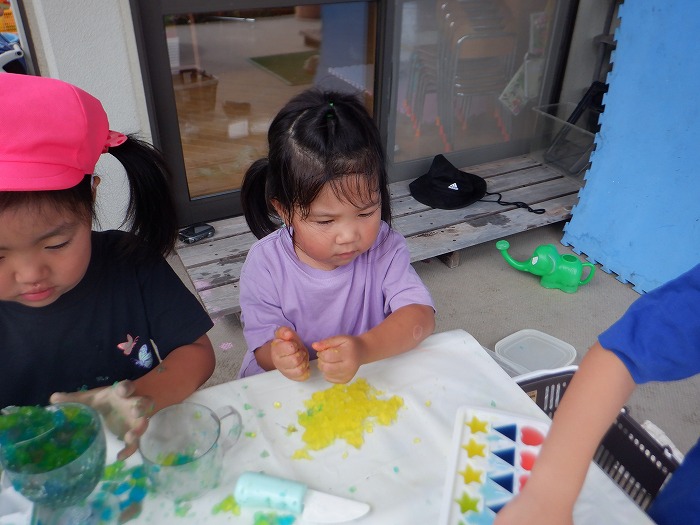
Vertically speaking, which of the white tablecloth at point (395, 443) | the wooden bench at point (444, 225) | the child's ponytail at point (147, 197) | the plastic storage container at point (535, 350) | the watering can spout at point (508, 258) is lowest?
the plastic storage container at point (535, 350)

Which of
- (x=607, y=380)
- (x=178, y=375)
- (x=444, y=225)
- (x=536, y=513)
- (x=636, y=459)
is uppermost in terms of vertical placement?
(x=607, y=380)

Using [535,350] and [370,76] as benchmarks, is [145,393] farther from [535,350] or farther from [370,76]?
[370,76]

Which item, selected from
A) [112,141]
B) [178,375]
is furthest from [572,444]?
[112,141]

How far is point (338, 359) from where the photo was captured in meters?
0.87

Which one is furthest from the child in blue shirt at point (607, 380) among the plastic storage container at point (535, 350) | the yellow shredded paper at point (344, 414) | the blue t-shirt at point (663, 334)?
the plastic storage container at point (535, 350)

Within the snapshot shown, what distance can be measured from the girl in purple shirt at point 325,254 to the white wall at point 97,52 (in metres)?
0.95

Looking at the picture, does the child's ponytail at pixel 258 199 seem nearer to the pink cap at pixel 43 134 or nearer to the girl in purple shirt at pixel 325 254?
the girl in purple shirt at pixel 325 254

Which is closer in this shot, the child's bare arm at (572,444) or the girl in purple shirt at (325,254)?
the child's bare arm at (572,444)

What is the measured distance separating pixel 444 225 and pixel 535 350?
77 centimetres

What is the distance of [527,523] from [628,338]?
23cm

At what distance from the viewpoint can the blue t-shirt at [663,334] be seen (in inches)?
23.4

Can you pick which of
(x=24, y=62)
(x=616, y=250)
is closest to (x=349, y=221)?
(x=24, y=62)

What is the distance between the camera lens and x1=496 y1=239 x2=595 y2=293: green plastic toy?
237 centimetres

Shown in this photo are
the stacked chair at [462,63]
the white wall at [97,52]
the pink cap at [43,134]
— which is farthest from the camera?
the stacked chair at [462,63]
